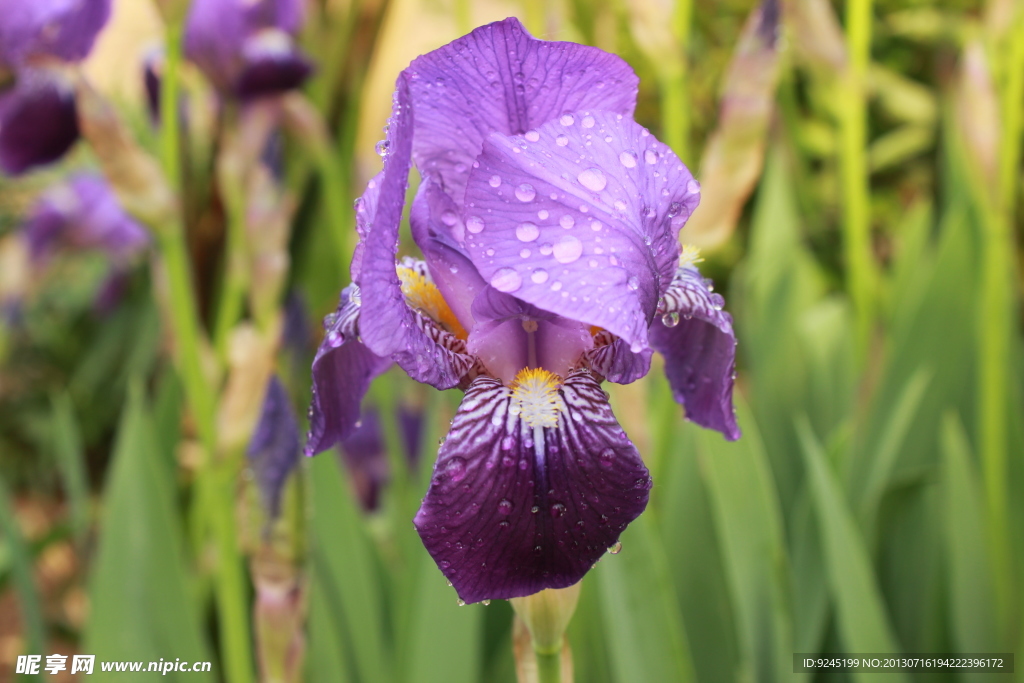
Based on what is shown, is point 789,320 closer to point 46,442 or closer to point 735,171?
point 735,171

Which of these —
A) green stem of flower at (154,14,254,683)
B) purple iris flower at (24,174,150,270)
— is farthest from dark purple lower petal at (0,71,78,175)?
purple iris flower at (24,174,150,270)

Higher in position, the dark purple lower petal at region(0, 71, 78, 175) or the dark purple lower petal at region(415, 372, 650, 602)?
the dark purple lower petal at region(0, 71, 78, 175)

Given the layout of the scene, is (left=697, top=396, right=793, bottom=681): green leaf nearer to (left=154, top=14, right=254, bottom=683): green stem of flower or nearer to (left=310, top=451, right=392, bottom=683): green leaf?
(left=310, top=451, right=392, bottom=683): green leaf

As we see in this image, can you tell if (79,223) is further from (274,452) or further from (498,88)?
(498,88)

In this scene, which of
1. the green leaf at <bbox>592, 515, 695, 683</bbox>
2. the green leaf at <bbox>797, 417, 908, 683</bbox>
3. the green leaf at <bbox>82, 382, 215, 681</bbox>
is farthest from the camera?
the green leaf at <bbox>82, 382, 215, 681</bbox>

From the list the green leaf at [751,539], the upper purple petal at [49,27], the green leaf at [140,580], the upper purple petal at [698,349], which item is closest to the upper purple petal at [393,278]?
the upper purple petal at [698,349]

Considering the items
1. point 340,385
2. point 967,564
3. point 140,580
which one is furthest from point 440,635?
point 967,564

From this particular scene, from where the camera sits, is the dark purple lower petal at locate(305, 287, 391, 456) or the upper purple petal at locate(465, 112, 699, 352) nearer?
the upper purple petal at locate(465, 112, 699, 352)
